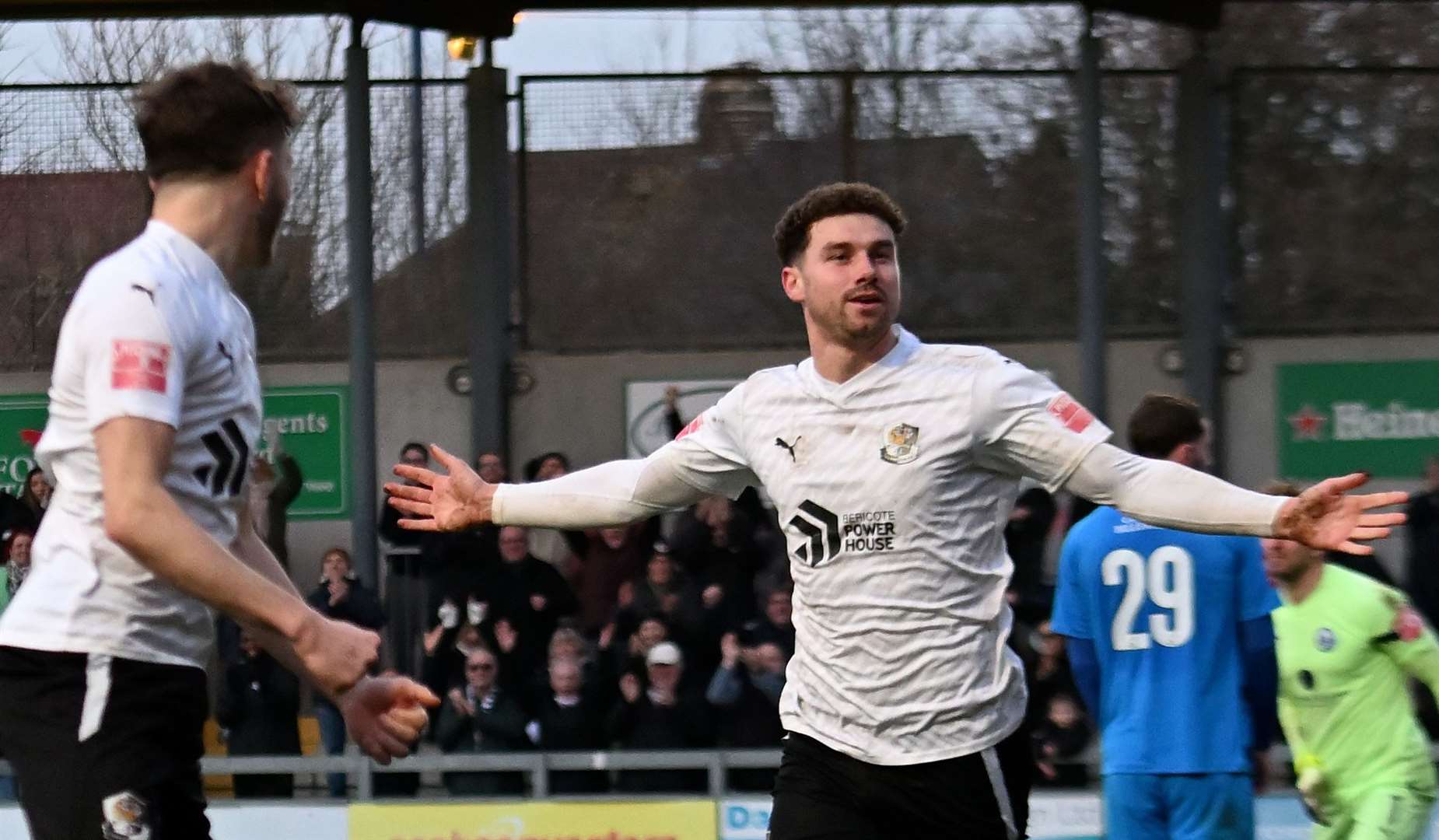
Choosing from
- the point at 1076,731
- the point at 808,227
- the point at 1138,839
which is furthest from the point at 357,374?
the point at 808,227

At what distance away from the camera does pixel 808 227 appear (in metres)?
4.77

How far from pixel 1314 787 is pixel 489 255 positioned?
7977 mm

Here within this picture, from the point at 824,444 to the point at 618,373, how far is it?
950 cm

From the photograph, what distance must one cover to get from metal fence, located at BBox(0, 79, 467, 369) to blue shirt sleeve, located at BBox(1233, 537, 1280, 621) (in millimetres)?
8377

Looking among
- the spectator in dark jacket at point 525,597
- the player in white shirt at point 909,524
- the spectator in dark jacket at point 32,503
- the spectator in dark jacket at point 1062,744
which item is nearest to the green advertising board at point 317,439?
the spectator in dark jacket at point 32,503

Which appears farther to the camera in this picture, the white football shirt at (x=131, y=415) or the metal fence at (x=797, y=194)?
the metal fence at (x=797, y=194)

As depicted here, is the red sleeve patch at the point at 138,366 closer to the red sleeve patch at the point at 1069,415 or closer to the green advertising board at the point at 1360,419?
the red sleeve patch at the point at 1069,415

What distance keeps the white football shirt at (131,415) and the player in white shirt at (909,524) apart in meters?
0.99

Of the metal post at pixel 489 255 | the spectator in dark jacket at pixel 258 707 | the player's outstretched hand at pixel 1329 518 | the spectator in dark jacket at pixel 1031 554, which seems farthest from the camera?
the metal post at pixel 489 255

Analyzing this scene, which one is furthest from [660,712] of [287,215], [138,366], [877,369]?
[138,366]

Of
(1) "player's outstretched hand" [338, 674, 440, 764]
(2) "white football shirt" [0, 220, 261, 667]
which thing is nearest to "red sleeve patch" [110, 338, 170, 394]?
(2) "white football shirt" [0, 220, 261, 667]

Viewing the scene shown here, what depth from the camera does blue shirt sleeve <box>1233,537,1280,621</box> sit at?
6605 millimetres

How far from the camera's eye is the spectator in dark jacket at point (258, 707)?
→ 11250 millimetres

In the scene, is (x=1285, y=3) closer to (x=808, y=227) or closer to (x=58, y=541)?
(x=808, y=227)
